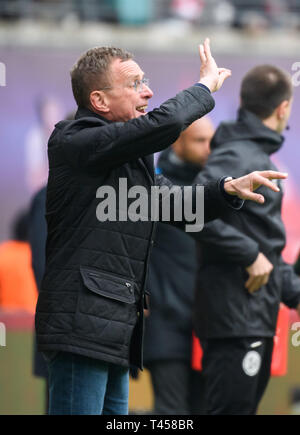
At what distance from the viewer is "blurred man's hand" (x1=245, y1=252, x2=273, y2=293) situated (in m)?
4.88

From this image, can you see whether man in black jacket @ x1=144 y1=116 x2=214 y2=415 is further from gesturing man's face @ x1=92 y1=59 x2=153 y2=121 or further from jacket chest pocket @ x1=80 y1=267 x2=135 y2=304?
jacket chest pocket @ x1=80 y1=267 x2=135 y2=304

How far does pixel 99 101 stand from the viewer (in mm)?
3926

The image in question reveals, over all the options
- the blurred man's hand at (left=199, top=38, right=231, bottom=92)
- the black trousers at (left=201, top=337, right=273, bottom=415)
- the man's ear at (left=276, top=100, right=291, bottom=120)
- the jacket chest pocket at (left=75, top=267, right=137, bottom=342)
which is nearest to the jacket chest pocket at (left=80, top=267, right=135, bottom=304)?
the jacket chest pocket at (left=75, top=267, right=137, bottom=342)

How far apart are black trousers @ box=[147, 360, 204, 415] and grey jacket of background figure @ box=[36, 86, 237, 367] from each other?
188cm

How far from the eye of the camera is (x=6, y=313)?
641cm

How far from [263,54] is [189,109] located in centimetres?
905

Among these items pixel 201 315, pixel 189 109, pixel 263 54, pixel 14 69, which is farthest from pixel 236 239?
pixel 263 54

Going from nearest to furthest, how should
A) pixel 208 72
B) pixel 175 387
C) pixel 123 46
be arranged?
1. pixel 208 72
2. pixel 175 387
3. pixel 123 46

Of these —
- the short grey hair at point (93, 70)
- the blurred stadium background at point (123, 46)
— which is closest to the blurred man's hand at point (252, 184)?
the short grey hair at point (93, 70)

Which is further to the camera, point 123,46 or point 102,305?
point 123,46

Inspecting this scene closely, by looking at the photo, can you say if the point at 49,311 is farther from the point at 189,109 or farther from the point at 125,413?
the point at 189,109

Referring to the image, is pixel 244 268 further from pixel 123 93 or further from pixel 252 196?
pixel 123 93

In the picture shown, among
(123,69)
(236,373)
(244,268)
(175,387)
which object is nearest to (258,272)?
(244,268)

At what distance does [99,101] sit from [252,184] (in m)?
0.68
